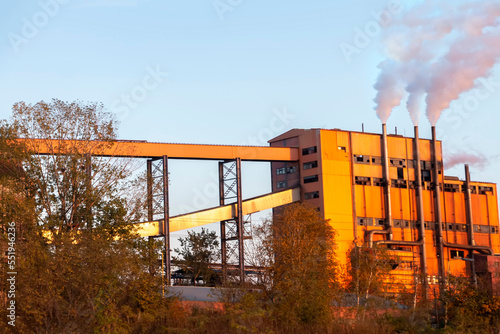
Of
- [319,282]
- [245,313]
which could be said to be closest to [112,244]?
[245,313]

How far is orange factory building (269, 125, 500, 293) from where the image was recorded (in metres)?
59.5

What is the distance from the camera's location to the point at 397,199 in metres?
63.7

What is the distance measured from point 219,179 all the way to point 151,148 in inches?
288

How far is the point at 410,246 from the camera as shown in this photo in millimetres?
63438

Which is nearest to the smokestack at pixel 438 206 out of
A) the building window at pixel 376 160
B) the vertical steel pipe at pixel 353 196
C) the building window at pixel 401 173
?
the building window at pixel 401 173

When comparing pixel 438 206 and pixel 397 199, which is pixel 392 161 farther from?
pixel 438 206

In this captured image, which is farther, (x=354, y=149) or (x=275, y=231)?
(x=354, y=149)

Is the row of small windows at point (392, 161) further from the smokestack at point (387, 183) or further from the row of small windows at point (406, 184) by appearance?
the row of small windows at point (406, 184)

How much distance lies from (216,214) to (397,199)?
19.4m

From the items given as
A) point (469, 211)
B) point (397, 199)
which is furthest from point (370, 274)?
point (469, 211)

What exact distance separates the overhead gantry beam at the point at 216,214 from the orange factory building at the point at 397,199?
3389mm

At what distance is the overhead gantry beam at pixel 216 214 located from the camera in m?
51.2

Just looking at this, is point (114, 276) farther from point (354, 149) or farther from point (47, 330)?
point (354, 149)

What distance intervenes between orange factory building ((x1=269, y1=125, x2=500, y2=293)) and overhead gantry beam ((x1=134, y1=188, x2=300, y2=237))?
3.39 metres
